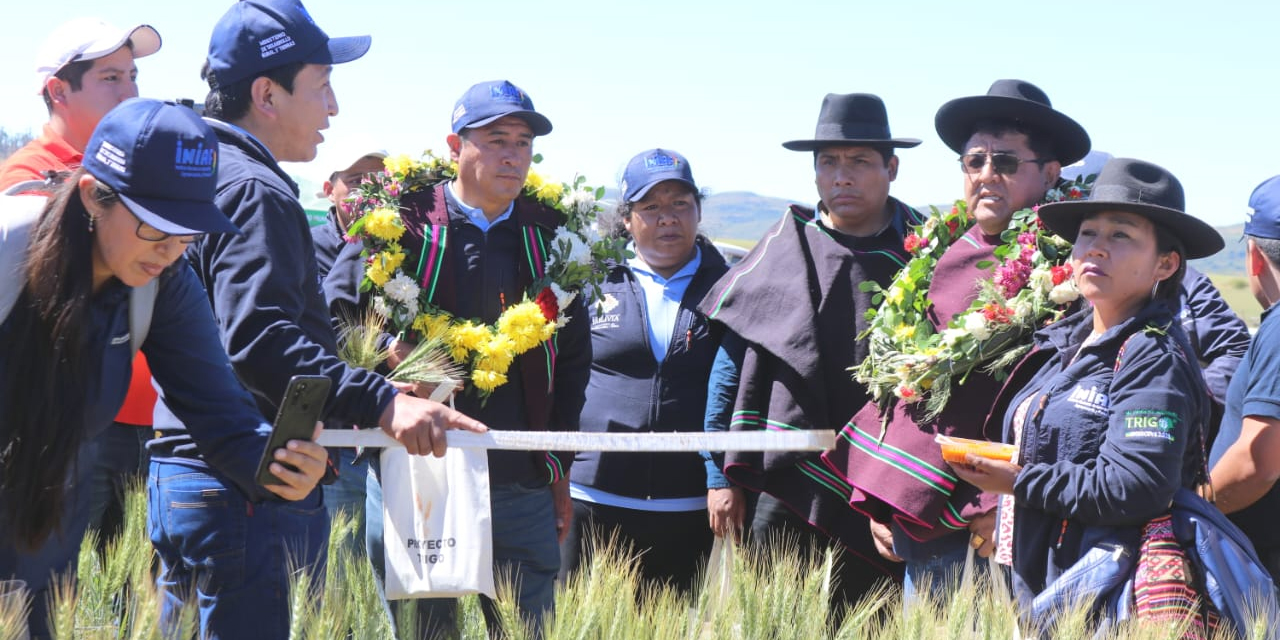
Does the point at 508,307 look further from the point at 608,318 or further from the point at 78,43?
the point at 78,43

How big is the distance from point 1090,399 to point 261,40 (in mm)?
2587

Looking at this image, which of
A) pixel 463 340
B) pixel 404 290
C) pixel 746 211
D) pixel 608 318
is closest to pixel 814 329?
pixel 608 318

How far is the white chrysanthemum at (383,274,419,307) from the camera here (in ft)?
15.4

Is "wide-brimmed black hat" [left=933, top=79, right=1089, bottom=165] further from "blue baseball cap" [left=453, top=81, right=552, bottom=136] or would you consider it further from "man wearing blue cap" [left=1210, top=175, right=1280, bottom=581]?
"blue baseball cap" [left=453, top=81, right=552, bottom=136]

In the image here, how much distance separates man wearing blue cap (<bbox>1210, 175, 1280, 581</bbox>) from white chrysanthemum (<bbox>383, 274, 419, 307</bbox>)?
114 inches

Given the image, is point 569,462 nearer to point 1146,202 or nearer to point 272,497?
point 272,497

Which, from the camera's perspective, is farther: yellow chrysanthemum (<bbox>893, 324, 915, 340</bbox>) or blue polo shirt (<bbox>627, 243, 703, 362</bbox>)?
blue polo shirt (<bbox>627, 243, 703, 362</bbox>)

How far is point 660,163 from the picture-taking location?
6.04m

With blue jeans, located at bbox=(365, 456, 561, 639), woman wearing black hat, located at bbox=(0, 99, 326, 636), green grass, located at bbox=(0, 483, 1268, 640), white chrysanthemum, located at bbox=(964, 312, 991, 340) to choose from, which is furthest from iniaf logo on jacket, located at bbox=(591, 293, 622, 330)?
woman wearing black hat, located at bbox=(0, 99, 326, 636)

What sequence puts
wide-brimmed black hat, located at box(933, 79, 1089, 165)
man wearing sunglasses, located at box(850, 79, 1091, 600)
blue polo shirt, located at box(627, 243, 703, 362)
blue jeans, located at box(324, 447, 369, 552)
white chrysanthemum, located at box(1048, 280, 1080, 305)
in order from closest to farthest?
1. white chrysanthemum, located at box(1048, 280, 1080, 305)
2. man wearing sunglasses, located at box(850, 79, 1091, 600)
3. wide-brimmed black hat, located at box(933, 79, 1089, 165)
4. blue jeans, located at box(324, 447, 369, 552)
5. blue polo shirt, located at box(627, 243, 703, 362)

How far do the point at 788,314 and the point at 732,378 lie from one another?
0.42 meters

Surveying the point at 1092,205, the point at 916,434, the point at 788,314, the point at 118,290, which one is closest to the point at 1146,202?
the point at 1092,205

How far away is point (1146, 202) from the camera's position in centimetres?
368

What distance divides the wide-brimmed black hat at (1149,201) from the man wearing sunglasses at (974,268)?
2.21ft
